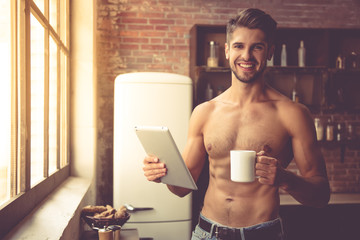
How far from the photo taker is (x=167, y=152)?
1471mm

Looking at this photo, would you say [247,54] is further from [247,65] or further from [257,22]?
[257,22]

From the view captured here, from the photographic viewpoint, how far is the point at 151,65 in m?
3.97

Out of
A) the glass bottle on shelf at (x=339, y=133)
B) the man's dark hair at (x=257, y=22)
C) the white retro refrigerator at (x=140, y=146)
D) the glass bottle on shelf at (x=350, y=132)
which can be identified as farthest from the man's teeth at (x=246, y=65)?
the glass bottle on shelf at (x=350, y=132)

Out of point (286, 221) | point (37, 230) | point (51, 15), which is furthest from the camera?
point (286, 221)

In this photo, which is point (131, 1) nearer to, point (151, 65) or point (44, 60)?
point (151, 65)

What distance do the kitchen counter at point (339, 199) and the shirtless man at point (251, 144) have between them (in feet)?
6.35

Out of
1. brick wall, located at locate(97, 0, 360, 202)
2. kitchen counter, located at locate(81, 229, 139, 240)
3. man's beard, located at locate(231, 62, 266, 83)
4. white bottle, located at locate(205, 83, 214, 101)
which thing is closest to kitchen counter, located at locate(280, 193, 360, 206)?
brick wall, located at locate(97, 0, 360, 202)

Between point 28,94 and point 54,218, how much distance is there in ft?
1.94

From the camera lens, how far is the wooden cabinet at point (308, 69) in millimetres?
3785

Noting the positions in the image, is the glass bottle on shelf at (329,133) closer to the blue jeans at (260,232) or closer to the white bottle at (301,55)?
the white bottle at (301,55)

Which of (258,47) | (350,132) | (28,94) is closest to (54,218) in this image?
(28,94)

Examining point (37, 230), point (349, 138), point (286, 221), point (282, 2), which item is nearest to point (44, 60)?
point (37, 230)

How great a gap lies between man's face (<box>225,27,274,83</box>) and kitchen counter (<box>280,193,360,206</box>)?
6.99 ft

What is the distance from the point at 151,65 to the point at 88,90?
83 cm
